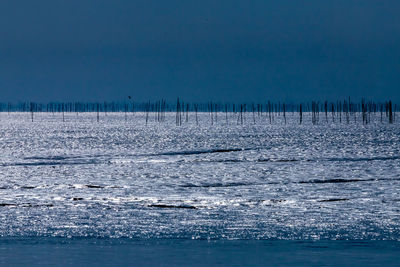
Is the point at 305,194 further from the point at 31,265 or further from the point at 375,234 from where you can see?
the point at 31,265

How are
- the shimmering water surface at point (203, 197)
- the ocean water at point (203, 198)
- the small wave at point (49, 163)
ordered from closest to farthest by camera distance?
the ocean water at point (203, 198)
the shimmering water surface at point (203, 197)
the small wave at point (49, 163)

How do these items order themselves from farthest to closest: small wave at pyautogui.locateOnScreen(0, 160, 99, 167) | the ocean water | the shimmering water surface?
1. small wave at pyautogui.locateOnScreen(0, 160, 99, 167)
2. the shimmering water surface
3. the ocean water

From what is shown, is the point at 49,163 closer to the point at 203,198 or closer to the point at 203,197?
the point at 203,197

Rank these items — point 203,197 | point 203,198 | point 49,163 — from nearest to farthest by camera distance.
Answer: point 203,198 < point 203,197 < point 49,163

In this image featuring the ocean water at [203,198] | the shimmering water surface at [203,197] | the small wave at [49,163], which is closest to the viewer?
the ocean water at [203,198]

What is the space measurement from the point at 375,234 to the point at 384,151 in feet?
67.8

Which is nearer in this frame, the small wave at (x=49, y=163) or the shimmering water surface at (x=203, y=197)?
the shimmering water surface at (x=203, y=197)

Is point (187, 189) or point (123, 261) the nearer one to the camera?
point (123, 261)

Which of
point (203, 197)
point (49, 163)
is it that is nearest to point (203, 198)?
point (203, 197)

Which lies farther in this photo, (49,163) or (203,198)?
(49,163)

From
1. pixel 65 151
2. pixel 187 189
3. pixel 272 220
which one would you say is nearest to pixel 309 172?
pixel 187 189

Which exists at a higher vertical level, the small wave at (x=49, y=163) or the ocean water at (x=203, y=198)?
the small wave at (x=49, y=163)

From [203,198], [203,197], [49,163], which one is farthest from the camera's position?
[49,163]

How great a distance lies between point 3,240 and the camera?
33.3 feet
